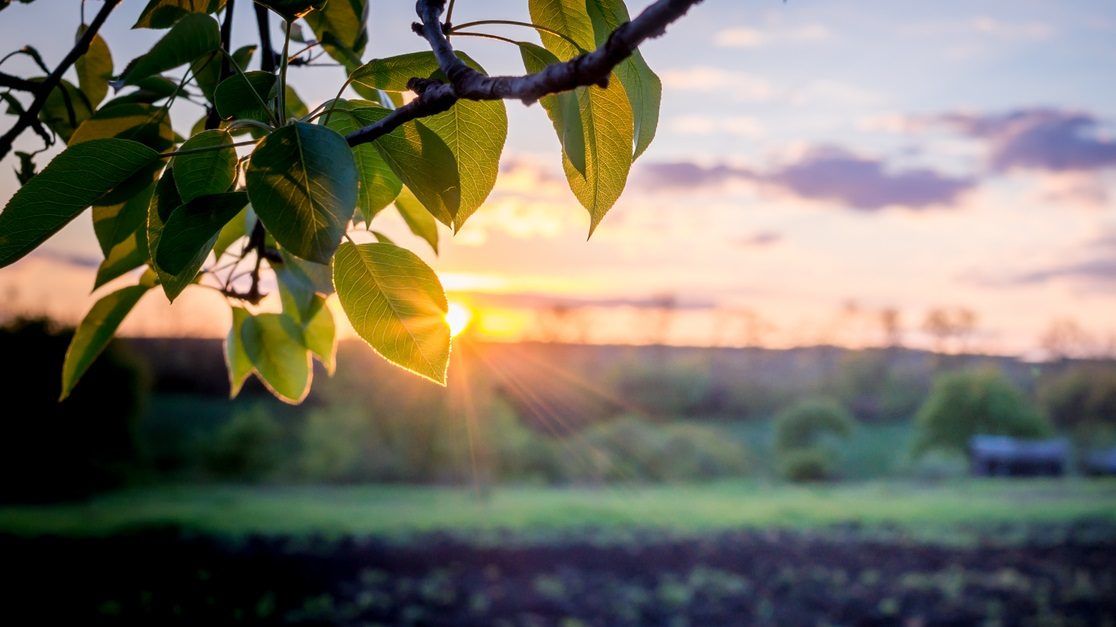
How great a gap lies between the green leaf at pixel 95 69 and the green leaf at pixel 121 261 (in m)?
0.16

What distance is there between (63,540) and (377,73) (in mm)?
3984

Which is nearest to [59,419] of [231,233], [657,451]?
[657,451]

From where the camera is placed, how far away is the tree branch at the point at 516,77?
0.17 meters

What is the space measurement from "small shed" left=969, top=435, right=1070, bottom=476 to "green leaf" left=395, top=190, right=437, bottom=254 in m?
7.34

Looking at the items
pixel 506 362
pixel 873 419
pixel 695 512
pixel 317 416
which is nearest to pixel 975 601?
pixel 695 512

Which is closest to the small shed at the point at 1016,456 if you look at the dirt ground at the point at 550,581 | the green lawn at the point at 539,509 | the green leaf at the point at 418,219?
the green lawn at the point at 539,509

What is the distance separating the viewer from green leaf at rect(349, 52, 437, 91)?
284 millimetres

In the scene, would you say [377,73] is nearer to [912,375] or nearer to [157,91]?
[157,91]

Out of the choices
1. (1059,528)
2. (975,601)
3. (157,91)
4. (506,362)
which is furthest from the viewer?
(506,362)

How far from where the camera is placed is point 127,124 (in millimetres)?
365

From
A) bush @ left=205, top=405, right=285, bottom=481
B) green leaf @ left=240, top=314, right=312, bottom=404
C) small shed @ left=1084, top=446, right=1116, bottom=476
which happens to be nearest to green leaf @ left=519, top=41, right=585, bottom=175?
green leaf @ left=240, top=314, right=312, bottom=404

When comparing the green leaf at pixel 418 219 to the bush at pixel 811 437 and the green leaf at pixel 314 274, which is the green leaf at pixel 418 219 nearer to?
the green leaf at pixel 314 274

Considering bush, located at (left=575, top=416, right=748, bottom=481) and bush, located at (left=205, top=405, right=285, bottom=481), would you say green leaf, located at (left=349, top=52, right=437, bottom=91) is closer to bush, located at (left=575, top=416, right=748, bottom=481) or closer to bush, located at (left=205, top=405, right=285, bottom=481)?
bush, located at (left=205, top=405, right=285, bottom=481)

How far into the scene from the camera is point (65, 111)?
0.46 meters
